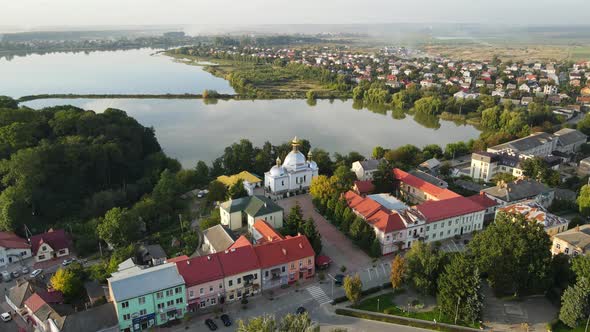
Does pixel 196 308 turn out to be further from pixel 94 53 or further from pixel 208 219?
→ pixel 94 53

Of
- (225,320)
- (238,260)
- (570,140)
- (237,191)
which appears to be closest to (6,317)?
(225,320)

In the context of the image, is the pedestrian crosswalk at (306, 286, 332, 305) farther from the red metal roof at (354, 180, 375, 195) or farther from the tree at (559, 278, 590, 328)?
the red metal roof at (354, 180, 375, 195)

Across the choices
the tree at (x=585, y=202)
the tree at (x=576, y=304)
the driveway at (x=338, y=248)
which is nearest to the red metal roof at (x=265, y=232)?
the driveway at (x=338, y=248)

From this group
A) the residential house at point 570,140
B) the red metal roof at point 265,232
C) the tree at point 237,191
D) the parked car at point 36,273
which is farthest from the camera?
the residential house at point 570,140

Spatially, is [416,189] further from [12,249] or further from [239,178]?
[12,249]

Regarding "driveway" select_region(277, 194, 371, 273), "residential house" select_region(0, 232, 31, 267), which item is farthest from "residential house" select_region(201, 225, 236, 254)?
"residential house" select_region(0, 232, 31, 267)

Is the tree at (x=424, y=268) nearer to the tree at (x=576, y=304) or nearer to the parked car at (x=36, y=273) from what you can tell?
the tree at (x=576, y=304)
